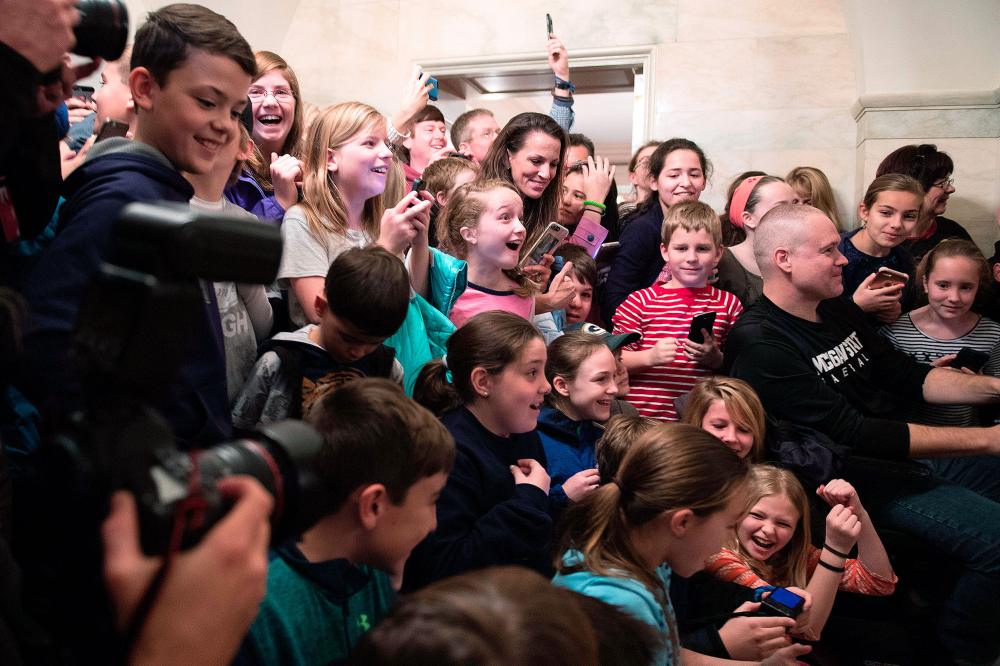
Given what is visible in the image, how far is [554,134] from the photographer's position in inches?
139

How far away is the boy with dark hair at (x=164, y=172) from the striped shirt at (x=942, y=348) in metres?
2.86

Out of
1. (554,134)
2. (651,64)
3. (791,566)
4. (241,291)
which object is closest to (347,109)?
(241,291)

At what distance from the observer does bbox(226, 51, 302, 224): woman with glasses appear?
2.62 meters

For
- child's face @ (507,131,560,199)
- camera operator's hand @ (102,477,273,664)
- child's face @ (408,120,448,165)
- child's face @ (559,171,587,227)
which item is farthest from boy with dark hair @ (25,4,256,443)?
child's face @ (408,120,448,165)

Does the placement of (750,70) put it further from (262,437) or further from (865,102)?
(262,437)

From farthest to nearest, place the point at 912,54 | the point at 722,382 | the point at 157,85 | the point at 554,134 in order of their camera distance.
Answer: the point at 912,54
the point at 554,134
the point at 722,382
the point at 157,85

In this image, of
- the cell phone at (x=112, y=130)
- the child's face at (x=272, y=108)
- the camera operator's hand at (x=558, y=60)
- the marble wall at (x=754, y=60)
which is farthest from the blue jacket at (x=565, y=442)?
the marble wall at (x=754, y=60)

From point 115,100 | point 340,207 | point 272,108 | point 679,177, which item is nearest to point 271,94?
point 272,108

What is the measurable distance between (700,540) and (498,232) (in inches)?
55.4

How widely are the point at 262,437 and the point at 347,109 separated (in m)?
2.08

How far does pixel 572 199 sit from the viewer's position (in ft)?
13.5

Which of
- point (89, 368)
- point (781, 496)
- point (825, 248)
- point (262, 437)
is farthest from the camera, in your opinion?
point (825, 248)

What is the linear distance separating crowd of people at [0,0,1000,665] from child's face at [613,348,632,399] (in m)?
0.06

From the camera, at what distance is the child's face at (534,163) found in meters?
3.47
